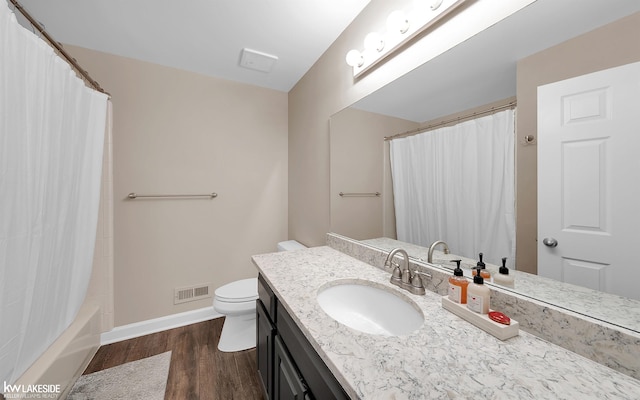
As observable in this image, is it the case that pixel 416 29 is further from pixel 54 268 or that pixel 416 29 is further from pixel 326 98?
pixel 54 268

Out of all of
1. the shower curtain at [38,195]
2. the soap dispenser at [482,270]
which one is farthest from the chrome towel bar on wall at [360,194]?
the shower curtain at [38,195]

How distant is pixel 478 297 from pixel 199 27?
2.10 m

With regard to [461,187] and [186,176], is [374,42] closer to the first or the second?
[461,187]

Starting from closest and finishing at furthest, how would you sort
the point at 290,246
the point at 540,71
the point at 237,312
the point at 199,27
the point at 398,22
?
the point at 540,71, the point at 398,22, the point at 199,27, the point at 237,312, the point at 290,246

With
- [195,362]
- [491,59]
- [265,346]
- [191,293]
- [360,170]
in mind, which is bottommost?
[195,362]

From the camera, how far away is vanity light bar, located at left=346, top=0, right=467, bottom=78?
2.96 feet

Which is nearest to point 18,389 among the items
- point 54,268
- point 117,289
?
point 54,268

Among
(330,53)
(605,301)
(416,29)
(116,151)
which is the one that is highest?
(330,53)

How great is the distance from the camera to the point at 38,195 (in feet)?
3.22

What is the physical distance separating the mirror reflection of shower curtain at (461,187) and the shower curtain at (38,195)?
1570 millimetres

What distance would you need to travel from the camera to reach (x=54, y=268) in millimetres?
1112

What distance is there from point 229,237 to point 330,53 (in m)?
1.81

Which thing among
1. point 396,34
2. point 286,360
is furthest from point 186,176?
point 396,34

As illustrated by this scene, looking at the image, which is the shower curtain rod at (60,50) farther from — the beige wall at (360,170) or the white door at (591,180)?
the white door at (591,180)
